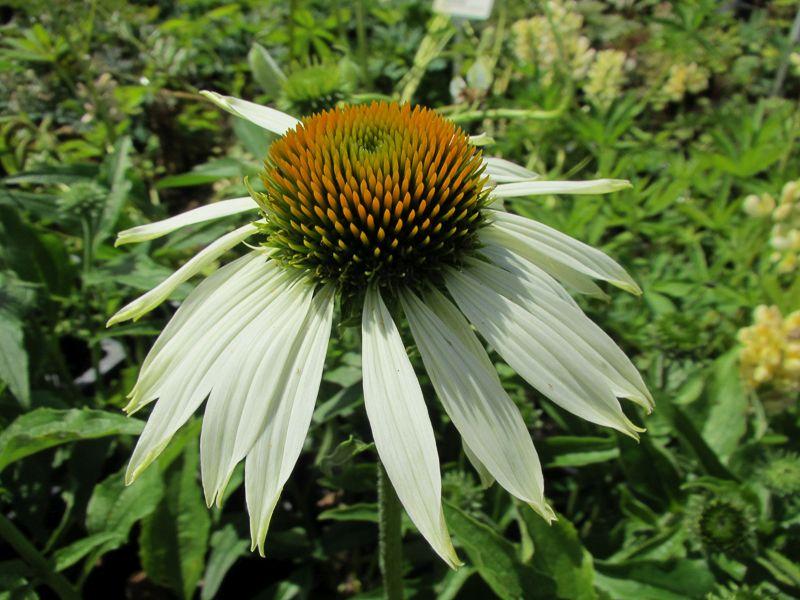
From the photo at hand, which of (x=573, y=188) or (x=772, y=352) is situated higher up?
(x=573, y=188)

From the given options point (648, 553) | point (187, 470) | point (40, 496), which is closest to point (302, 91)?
point (187, 470)

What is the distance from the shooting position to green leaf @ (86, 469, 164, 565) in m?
1.09

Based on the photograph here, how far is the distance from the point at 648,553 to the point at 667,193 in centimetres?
83

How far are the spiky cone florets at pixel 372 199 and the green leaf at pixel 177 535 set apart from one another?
57 centimetres

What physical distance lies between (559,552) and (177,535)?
692 mm

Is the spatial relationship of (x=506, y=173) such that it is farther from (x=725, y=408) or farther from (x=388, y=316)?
(x=725, y=408)

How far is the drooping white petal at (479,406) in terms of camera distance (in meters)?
0.63

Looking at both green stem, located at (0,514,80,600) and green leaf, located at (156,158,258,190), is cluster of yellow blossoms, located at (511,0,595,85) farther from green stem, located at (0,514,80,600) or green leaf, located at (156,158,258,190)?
green stem, located at (0,514,80,600)

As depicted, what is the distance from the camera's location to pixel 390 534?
86 centimetres

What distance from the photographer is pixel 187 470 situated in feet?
3.75

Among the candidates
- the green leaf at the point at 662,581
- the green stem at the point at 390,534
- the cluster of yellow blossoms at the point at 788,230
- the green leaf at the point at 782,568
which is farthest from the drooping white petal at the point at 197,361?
the cluster of yellow blossoms at the point at 788,230

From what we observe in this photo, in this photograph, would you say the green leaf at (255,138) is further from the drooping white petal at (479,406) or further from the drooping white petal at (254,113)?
the drooping white petal at (479,406)

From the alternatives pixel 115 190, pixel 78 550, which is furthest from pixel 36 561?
pixel 115 190

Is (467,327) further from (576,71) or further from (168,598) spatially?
(576,71)
